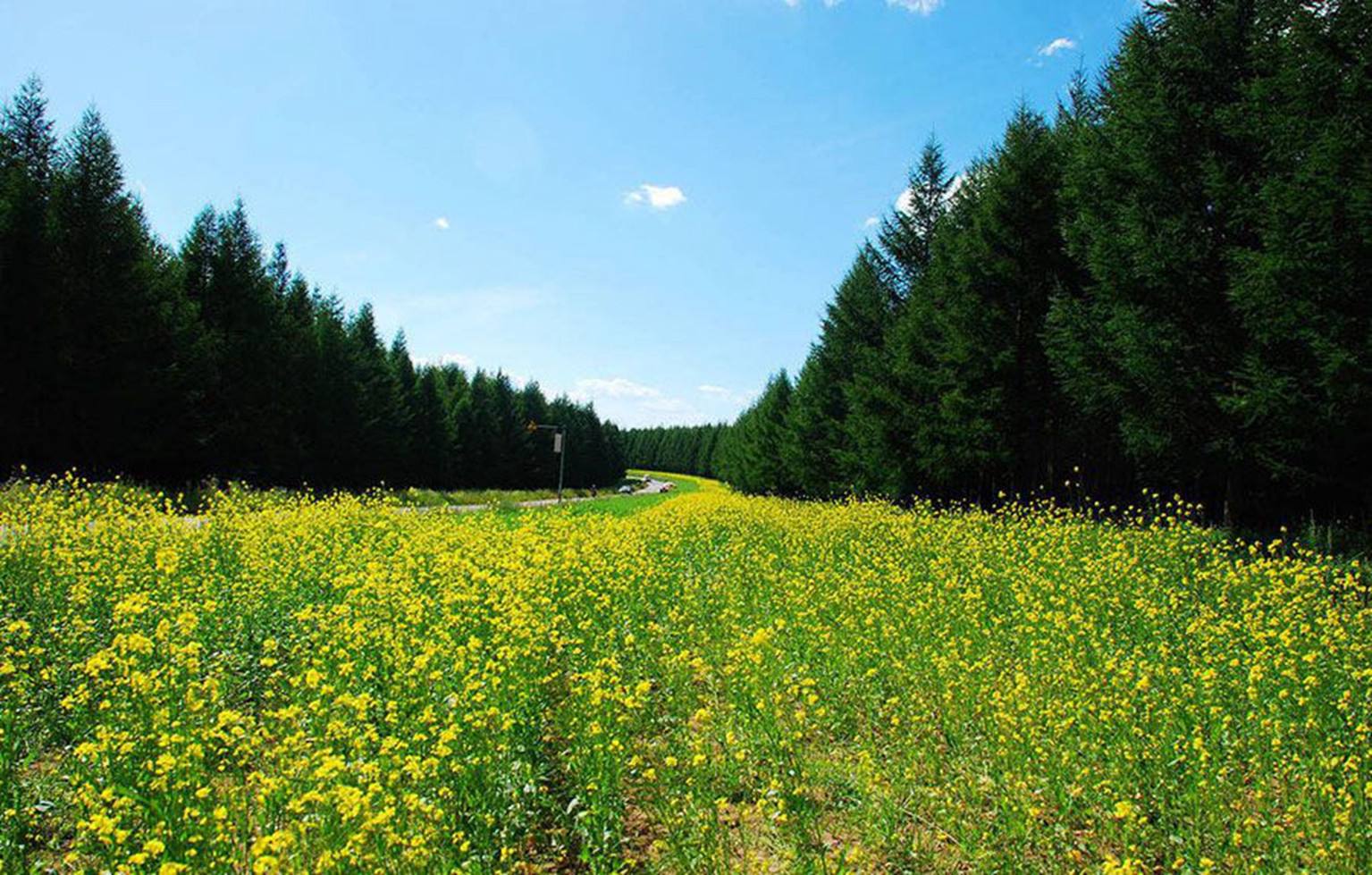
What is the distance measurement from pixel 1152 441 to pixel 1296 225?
149 inches

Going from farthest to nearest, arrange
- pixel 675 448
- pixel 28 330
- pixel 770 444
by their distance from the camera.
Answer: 1. pixel 675 448
2. pixel 770 444
3. pixel 28 330

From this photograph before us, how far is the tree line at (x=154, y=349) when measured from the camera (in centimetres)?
1994

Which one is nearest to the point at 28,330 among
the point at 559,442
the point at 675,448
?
the point at 559,442

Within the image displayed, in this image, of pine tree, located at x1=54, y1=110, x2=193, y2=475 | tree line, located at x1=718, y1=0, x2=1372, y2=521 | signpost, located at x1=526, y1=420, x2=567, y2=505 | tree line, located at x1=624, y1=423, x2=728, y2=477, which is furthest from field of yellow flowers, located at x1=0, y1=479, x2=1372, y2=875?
tree line, located at x1=624, y1=423, x2=728, y2=477

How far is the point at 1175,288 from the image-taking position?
38.6 feet

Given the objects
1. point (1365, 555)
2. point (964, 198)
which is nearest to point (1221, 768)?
point (1365, 555)

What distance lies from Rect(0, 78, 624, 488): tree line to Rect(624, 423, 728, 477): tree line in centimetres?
6735

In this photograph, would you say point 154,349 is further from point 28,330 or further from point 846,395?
point 846,395

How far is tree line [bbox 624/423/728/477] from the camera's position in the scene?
356 feet

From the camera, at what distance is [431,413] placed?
44.2 m

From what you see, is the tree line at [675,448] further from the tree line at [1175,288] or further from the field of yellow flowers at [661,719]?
the field of yellow flowers at [661,719]

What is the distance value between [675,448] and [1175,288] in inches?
4543

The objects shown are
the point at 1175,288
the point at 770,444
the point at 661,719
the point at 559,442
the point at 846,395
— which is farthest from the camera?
the point at 770,444

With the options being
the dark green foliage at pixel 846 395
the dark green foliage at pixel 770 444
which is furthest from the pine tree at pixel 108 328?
the dark green foliage at pixel 770 444
